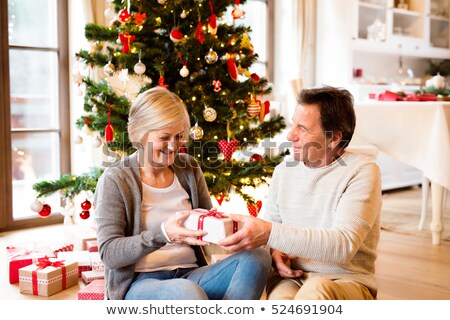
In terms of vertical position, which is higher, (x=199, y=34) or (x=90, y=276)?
(x=199, y=34)

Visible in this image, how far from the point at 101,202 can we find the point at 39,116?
266cm

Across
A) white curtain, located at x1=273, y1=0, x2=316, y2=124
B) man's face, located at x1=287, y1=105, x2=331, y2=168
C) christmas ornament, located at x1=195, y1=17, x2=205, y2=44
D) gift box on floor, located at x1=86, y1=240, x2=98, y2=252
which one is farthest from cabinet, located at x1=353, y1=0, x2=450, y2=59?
man's face, located at x1=287, y1=105, x2=331, y2=168

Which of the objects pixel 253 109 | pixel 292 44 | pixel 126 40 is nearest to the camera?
pixel 126 40

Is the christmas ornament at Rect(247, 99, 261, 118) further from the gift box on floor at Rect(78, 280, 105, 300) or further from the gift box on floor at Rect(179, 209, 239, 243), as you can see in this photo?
the gift box on floor at Rect(179, 209, 239, 243)

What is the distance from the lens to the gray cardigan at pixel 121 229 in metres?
1.59

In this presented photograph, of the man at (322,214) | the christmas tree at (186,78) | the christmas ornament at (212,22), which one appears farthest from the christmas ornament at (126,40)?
the man at (322,214)

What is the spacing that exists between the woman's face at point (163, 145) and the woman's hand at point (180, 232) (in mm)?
247

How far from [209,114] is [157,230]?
130 centimetres

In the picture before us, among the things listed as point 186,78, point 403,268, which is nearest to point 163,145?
point 186,78

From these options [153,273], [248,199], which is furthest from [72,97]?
[153,273]

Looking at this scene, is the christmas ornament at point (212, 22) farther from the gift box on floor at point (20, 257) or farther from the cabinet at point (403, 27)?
the cabinet at point (403, 27)

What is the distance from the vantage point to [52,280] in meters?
2.64

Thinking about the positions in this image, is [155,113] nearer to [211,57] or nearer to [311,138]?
[311,138]

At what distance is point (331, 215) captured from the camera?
162 cm
